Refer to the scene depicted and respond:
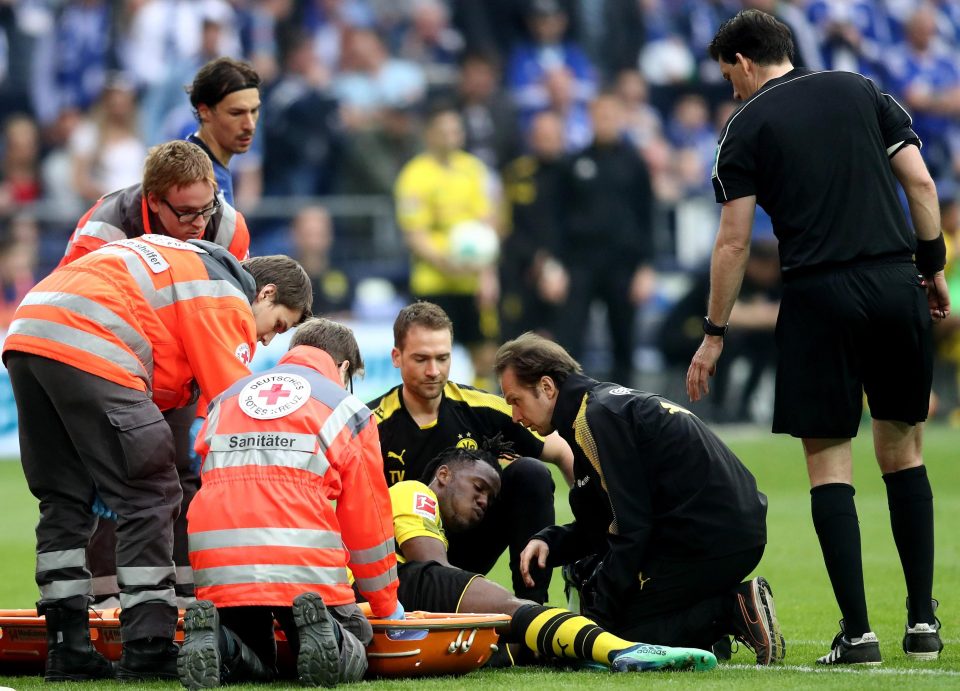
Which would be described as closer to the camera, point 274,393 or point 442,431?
point 274,393

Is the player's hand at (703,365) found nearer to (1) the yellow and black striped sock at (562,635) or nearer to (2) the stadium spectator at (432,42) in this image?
(1) the yellow and black striped sock at (562,635)

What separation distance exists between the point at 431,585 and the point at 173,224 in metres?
1.71

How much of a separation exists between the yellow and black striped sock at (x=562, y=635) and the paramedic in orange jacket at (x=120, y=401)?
126 centimetres

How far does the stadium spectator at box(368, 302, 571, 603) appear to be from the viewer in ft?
21.1

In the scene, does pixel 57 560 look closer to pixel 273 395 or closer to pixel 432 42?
pixel 273 395

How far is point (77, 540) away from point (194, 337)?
83cm

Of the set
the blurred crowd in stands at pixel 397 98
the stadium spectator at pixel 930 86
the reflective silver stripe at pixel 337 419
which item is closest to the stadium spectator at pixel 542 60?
the blurred crowd in stands at pixel 397 98

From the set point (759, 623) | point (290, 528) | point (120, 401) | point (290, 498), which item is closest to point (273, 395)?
point (290, 498)

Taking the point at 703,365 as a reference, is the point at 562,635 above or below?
below

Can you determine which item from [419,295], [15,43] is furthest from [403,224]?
[15,43]

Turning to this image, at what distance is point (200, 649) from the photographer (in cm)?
470

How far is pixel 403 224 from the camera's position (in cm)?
1523

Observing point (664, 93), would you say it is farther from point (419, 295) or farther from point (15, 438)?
point (15, 438)

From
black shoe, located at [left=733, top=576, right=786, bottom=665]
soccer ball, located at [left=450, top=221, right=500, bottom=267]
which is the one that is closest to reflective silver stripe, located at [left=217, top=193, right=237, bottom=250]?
black shoe, located at [left=733, top=576, right=786, bottom=665]
